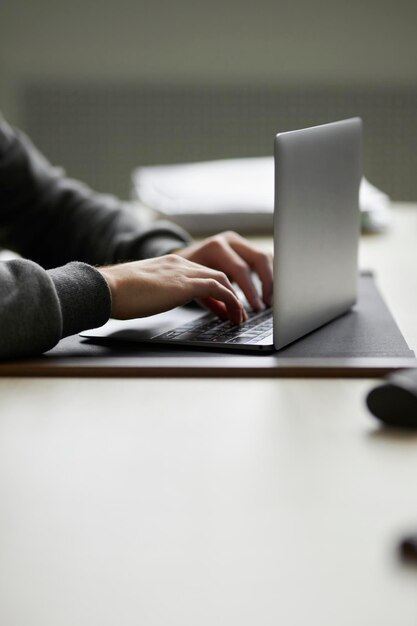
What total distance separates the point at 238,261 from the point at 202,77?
221 cm

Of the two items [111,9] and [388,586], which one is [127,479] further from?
[111,9]

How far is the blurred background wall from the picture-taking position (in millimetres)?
3039

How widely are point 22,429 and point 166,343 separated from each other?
0.77 ft

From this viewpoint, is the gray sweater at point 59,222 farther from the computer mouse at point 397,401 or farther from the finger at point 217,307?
the computer mouse at point 397,401

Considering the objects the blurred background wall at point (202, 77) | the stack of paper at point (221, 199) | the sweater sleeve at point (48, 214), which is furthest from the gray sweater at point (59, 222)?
the blurred background wall at point (202, 77)

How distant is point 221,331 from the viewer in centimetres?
89

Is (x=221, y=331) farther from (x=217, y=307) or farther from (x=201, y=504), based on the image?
(x=201, y=504)

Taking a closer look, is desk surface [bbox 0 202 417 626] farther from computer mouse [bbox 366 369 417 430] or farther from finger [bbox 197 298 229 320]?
finger [bbox 197 298 229 320]

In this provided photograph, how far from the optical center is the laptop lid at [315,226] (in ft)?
2.65

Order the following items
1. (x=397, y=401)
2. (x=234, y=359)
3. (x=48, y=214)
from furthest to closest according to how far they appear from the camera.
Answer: (x=48, y=214) → (x=234, y=359) → (x=397, y=401)

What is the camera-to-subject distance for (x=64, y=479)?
1.82 feet

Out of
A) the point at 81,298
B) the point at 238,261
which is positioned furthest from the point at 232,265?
the point at 81,298

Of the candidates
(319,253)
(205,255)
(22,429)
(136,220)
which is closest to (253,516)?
(22,429)

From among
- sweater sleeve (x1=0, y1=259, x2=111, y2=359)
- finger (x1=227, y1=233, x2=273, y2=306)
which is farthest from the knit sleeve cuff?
finger (x1=227, y1=233, x2=273, y2=306)
